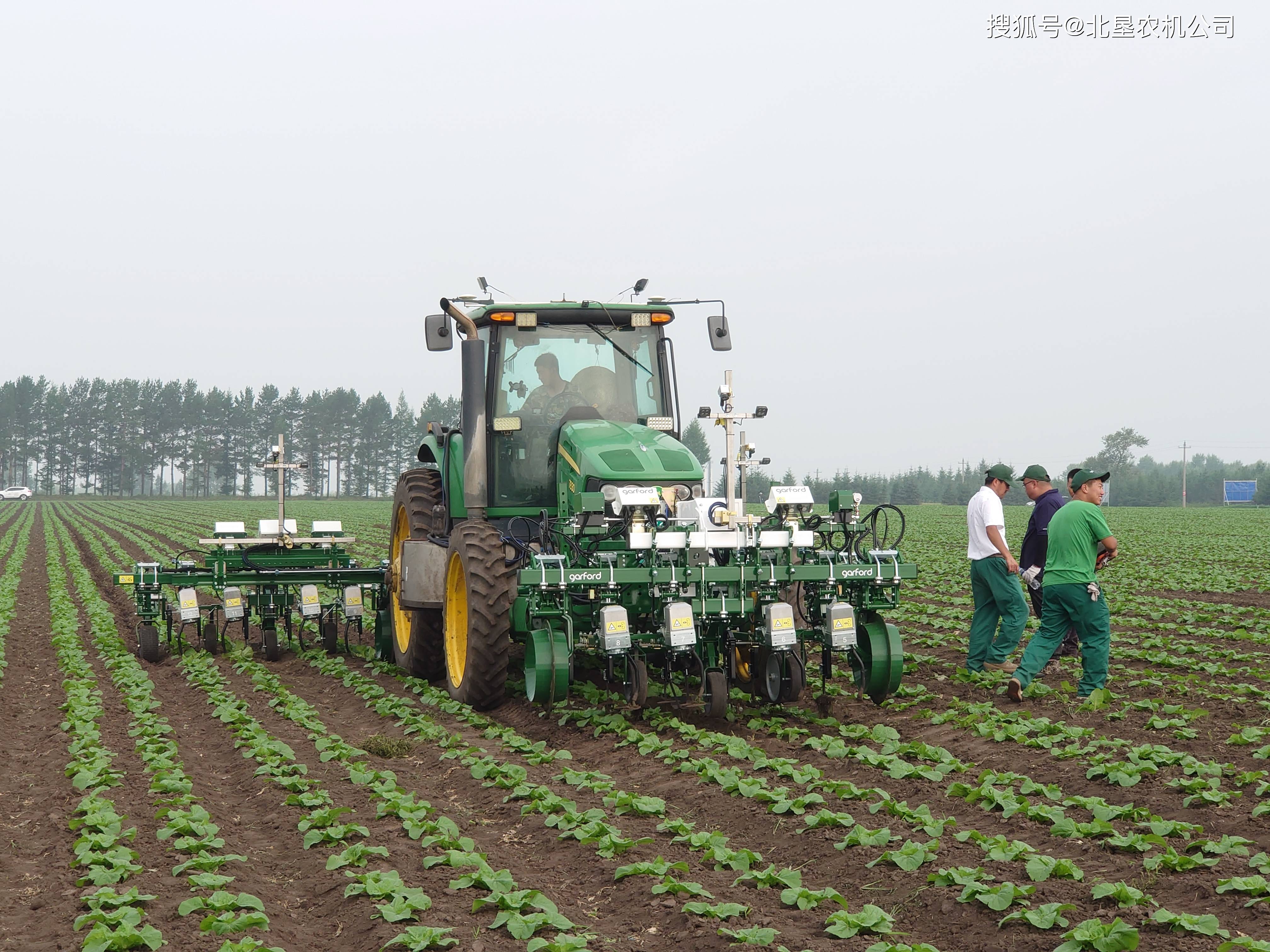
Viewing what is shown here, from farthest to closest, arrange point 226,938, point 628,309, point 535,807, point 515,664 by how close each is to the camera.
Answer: point 515,664 < point 628,309 < point 535,807 < point 226,938

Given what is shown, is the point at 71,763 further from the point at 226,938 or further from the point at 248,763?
the point at 226,938

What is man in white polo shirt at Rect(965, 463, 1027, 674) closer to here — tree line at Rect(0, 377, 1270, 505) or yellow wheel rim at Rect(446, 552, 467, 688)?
yellow wheel rim at Rect(446, 552, 467, 688)

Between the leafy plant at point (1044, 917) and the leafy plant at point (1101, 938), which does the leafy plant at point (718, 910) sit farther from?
the leafy plant at point (1101, 938)

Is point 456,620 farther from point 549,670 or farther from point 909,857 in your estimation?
point 909,857

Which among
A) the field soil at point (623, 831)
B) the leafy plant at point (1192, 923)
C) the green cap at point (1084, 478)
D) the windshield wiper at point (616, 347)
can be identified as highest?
the windshield wiper at point (616, 347)

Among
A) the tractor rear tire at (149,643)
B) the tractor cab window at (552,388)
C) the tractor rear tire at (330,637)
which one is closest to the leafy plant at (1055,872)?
the tractor cab window at (552,388)

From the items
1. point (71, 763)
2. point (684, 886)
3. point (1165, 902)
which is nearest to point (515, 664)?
Result: point (71, 763)

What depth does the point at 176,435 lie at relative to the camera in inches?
4380

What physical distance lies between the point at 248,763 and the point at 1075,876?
5231mm

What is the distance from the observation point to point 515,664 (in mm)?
10945

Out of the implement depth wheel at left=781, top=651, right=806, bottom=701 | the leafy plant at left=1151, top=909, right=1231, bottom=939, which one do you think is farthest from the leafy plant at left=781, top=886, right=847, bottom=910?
the implement depth wheel at left=781, top=651, right=806, bottom=701

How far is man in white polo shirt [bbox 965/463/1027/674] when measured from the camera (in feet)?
33.2

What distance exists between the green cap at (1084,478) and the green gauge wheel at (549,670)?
4.00 meters

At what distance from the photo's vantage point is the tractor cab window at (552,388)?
9.96m
